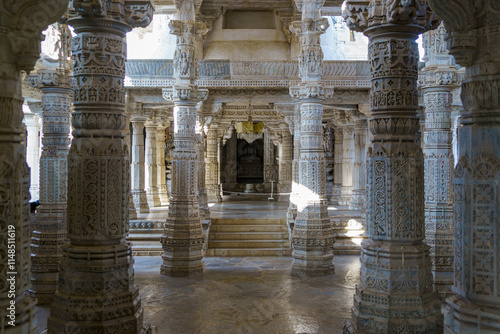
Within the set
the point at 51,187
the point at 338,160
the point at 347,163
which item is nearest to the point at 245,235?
the point at 51,187

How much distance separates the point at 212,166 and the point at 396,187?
16046 mm

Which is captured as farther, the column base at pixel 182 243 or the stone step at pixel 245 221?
the stone step at pixel 245 221

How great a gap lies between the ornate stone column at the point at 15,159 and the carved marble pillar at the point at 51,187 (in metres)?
5.14

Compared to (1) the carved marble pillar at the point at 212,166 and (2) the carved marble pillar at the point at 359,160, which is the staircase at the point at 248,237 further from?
(1) the carved marble pillar at the point at 212,166

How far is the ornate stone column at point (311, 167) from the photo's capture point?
937 centimetres

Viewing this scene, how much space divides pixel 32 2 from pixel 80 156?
1.94 metres

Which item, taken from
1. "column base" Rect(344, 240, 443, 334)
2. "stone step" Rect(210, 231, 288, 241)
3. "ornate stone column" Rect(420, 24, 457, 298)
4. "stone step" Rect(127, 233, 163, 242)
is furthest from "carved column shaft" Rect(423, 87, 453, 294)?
"stone step" Rect(127, 233, 163, 242)

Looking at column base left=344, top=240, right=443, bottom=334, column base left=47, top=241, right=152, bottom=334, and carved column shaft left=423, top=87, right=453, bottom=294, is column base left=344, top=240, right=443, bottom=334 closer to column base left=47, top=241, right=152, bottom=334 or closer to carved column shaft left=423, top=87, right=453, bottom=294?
column base left=47, top=241, right=152, bottom=334

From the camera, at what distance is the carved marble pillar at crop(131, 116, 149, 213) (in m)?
15.6

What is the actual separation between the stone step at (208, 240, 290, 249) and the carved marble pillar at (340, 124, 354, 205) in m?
7.02

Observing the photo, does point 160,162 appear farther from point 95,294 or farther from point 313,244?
point 95,294

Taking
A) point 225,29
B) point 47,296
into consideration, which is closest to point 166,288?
point 47,296

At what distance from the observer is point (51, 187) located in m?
7.80

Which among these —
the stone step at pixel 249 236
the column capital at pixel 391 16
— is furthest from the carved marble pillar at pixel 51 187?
the stone step at pixel 249 236
